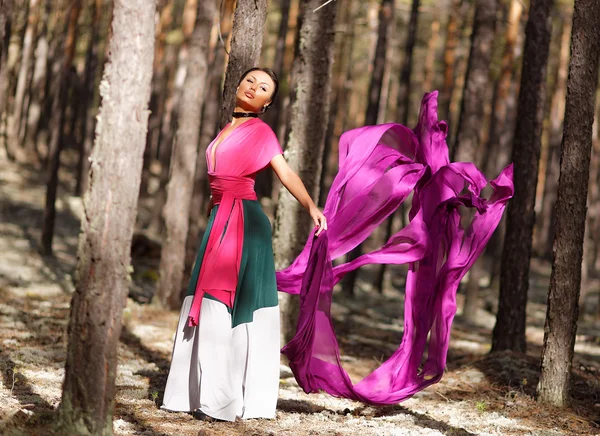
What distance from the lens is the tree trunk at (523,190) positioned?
10531mm

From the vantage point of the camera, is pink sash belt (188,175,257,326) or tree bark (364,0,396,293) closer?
pink sash belt (188,175,257,326)

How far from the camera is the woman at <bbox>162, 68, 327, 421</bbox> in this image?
20.2ft

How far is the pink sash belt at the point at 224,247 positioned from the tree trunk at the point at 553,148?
18.1 meters

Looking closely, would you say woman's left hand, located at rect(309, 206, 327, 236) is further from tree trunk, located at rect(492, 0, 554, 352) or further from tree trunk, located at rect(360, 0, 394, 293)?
tree trunk, located at rect(360, 0, 394, 293)

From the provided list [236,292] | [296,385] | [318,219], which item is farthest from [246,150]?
[296,385]

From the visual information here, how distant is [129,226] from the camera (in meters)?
4.86

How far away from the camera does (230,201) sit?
6242mm

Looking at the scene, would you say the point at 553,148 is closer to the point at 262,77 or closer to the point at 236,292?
the point at 262,77

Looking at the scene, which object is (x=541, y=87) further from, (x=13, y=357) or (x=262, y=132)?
(x=13, y=357)

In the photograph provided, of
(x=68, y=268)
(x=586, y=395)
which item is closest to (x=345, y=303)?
(x=68, y=268)

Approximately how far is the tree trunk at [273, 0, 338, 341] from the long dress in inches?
121

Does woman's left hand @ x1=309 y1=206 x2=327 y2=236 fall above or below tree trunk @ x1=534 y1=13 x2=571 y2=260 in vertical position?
below

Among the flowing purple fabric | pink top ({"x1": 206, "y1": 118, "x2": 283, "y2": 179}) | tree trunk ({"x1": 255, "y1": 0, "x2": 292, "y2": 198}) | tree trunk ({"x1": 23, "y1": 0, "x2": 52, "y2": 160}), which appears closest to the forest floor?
the flowing purple fabric

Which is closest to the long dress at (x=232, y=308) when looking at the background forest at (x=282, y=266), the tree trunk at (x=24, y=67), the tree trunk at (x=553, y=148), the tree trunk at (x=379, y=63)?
the background forest at (x=282, y=266)
